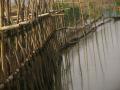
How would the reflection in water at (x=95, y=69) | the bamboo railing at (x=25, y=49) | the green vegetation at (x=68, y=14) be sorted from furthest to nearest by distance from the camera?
the green vegetation at (x=68, y=14) < the reflection in water at (x=95, y=69) < the bamboo railing at (x=25, y=49)

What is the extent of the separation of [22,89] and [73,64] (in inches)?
152

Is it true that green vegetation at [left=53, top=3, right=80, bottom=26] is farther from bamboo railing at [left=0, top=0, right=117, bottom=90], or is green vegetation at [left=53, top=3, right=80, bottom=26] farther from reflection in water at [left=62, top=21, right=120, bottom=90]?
bamboo railing at [left=0, top=0, right=117, bottom=90]

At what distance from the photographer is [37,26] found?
408 cm

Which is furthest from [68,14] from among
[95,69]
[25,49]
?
[25,49]

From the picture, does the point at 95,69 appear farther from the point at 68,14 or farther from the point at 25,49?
the point at 25,49

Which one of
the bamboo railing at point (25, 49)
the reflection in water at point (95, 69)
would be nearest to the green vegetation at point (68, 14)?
the reflection in water at point (95, 69)

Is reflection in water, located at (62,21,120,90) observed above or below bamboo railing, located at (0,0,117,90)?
below

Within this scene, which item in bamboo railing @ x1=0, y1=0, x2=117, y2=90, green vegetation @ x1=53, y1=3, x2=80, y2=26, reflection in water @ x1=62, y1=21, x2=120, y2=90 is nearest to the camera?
bamboo railing @ x1=0, y1=0, x2=117, y2=90

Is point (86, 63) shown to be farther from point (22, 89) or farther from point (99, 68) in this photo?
point (22, 89)

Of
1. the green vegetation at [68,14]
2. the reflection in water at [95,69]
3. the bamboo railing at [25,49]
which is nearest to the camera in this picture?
the bamboo railing at [25,49]

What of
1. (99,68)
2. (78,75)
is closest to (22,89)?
(78,75)

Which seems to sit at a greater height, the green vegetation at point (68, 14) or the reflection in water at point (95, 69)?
the green vegetation at point (68, 14)

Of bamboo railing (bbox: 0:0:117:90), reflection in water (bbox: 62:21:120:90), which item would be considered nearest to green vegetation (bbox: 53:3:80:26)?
reflection in water (bbox: 62:21:120:90)

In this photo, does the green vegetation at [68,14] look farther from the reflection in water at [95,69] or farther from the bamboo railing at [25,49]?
the bamboo railing at [25,49]
